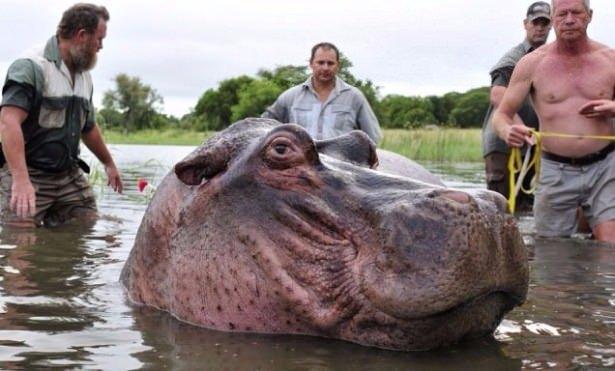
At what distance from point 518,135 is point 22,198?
3.46 m

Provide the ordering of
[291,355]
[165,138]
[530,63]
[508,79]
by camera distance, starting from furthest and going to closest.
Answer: [165,138] < [508,79] < [530,63] < [291,355]

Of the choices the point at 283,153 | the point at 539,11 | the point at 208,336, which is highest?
the point at 539,11

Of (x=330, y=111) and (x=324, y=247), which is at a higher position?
(x=330, y=111)

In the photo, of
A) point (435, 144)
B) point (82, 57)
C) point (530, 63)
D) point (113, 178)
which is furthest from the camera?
point (435, 144)

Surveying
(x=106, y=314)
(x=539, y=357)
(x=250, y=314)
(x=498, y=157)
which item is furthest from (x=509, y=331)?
(x=498, y=157)

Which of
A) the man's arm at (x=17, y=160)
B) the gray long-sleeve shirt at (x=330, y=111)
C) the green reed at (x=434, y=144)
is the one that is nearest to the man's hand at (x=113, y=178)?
the man's arm at (x=17, y=160)

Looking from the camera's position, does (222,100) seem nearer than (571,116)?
No

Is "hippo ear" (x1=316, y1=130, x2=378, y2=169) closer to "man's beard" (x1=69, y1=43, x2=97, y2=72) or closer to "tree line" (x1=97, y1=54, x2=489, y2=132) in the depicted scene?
"man's beard" (x1=69, y1=43, x2=97, y2=72)

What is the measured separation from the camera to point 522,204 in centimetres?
991

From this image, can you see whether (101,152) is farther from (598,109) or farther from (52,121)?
(598,109)

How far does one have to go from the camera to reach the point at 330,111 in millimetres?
8445

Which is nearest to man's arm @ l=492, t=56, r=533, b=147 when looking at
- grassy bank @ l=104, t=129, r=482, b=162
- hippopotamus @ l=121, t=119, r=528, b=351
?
hippopotamus @ l=121, t=119, r=528, b=351

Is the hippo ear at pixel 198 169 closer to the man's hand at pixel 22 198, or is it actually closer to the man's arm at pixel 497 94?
the man's hand at pixel 22 198

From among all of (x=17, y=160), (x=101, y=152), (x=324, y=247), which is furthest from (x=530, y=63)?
(x=324, y=247)
